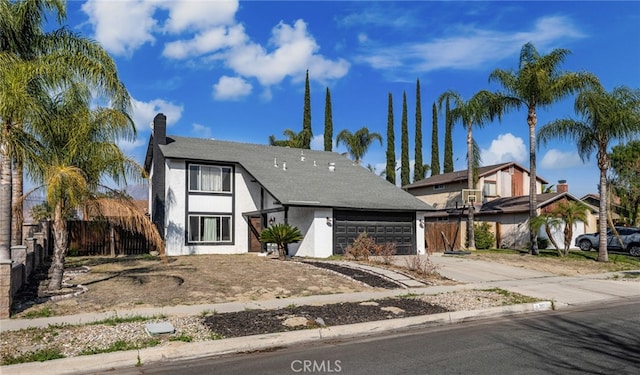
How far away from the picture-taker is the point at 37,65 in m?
11.8

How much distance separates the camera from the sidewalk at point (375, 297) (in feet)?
24.0

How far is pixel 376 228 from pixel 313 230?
3.82 meters

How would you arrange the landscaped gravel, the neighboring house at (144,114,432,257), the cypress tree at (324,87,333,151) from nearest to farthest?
the landscaped gravel, the neighboring house at (144,114,432,257), the cypress tree at (324,87,333,151)

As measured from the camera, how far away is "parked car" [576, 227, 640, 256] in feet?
96.6

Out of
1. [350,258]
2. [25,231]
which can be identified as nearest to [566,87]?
[350,258]

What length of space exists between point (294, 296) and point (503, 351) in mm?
6395

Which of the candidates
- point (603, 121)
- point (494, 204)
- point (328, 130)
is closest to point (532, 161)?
point (603, 121)

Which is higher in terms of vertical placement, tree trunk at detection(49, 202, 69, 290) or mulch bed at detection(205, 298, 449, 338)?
tree trunk at detection(49, 202, 69, 290)

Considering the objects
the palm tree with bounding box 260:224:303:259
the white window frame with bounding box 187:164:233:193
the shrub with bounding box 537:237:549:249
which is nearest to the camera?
the palm tree with bounding box 260:224:303:259

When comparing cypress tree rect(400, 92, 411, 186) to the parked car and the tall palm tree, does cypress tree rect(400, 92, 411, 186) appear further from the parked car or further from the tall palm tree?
the tall palm tree

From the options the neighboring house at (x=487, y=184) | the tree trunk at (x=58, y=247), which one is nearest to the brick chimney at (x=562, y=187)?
the neighboring house at (x=487, y=184)

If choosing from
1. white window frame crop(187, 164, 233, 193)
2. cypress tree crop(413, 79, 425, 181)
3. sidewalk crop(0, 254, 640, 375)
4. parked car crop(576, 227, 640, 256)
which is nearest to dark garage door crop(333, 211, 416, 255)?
sidewalk crop(0, 254, 640, 375)

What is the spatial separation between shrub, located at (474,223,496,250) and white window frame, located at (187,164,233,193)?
1607cm

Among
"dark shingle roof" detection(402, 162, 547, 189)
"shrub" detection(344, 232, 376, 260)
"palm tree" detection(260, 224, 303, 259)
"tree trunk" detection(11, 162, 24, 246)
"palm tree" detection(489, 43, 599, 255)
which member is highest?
"palm tree" detection(489, 43, 599, 255)
